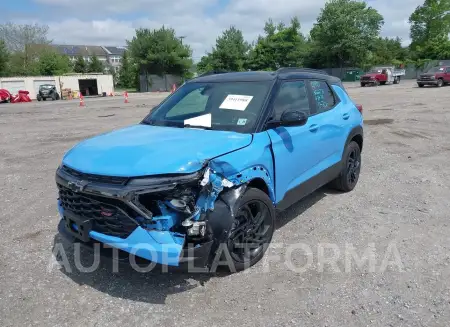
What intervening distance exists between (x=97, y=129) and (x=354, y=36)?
53.7 metres

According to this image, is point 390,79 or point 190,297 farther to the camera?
point 390,79

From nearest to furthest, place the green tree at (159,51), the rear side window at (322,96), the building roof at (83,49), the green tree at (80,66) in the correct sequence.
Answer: the rear side window at (322,96) < the green tree at (159,51) < the green tree at (80,66) < the building roof at (83,49)

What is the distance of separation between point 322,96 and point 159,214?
2.89 m

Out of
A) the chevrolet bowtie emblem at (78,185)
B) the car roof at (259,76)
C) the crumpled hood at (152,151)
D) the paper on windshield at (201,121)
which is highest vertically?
the car roof at (259,76)

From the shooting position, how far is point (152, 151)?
3.09m

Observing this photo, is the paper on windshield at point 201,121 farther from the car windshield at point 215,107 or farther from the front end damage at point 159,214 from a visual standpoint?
the front end damage at point 159,214

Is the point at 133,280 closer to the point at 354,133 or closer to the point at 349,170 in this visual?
the point at 349,170

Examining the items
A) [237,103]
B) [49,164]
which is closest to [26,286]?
[237,103]

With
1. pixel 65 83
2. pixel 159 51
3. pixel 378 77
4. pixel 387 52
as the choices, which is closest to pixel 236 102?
pixel 378 77

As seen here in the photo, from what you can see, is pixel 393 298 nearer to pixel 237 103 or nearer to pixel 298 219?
pixel 298 219

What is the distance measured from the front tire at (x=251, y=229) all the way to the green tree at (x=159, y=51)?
51188mm

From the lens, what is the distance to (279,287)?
3238 mm

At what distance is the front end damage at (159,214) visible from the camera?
2795 mm

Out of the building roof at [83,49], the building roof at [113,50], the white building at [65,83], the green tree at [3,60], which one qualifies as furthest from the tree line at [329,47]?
the building roof at [113,50]
